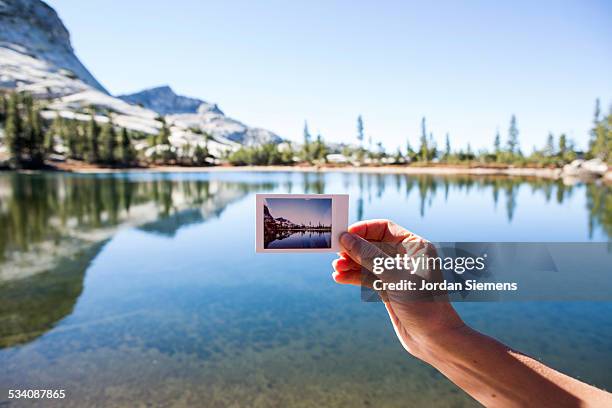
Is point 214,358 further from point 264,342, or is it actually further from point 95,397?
point 95,397

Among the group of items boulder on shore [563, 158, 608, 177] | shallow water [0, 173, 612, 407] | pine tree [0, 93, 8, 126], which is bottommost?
shallow water [0, 173, 612, 407]

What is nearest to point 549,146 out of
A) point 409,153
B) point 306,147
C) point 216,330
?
point 409,153

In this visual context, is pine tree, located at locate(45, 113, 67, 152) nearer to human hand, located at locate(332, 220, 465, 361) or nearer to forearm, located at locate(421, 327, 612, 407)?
human hand, located at locate(332, 220, 465, 361)

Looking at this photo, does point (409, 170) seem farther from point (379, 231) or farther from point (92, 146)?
point (379, 231)

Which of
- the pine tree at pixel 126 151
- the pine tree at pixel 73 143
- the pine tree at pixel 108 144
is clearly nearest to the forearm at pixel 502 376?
the pine tree at pixel 108 144

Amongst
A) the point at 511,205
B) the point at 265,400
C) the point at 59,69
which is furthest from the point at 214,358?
the point at 59,69

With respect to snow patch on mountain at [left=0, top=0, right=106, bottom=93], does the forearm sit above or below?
below

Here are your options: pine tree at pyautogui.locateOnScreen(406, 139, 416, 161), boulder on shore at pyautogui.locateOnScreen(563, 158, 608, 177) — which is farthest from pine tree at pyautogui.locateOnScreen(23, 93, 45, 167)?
boulder on shore at pyautogui.locateOnScreen(563, 158, 608, 177)
